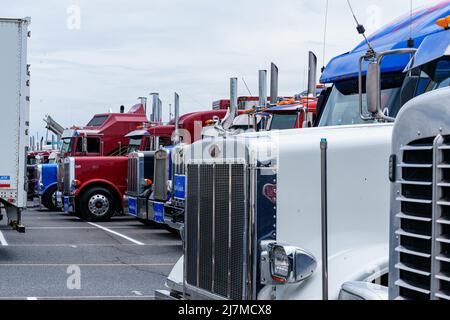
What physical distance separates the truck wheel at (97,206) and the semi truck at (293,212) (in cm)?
1610

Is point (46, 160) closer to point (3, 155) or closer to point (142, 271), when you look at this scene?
point (3, 155)

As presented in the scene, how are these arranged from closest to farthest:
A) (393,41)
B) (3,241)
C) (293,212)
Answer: (293,212) < (393,41) < (3,241)

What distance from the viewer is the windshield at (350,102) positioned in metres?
6.79

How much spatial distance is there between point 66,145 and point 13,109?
1181 centimetres

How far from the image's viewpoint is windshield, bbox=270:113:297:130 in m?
13.3

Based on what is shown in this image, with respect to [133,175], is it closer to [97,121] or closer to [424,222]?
[97,121]

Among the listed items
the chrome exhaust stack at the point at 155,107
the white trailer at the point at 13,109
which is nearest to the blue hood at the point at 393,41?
the white trailer at the point at 13,109

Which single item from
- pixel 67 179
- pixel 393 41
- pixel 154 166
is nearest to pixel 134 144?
pixel 67 179

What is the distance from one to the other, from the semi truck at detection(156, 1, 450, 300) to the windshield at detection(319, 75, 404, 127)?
1165 millimetres

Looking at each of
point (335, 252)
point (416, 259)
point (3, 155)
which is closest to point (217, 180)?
point (335, 252)

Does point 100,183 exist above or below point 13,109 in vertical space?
below

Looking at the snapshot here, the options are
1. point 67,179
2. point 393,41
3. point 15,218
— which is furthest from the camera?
point 67,179

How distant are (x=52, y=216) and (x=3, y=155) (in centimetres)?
1081

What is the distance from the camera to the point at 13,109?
A: 14008mm
